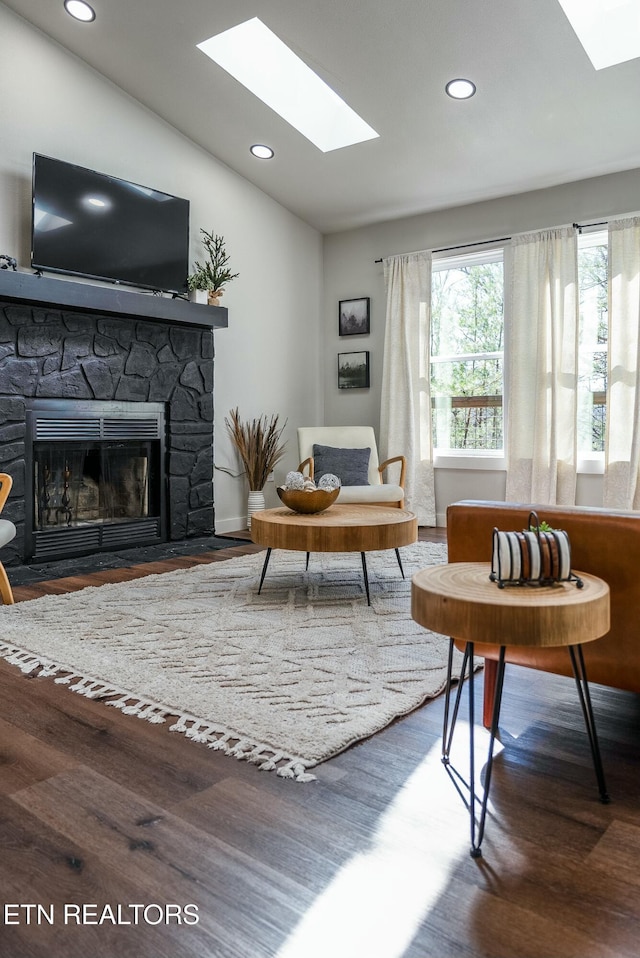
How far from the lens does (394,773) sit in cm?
156

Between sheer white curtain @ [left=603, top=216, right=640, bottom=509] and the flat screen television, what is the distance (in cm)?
302

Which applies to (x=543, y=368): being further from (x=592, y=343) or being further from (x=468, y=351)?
(x=468, y=351)

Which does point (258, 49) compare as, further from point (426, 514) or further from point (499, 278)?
point (426, 514)

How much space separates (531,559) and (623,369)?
380 cm

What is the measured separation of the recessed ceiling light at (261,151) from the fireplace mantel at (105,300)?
1.19 meters

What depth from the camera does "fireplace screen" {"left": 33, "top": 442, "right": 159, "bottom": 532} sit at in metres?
4.14

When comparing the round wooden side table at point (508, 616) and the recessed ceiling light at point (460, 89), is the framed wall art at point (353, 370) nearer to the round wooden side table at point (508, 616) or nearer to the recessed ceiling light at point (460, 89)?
the recessed ceiling light at point (460, 89)

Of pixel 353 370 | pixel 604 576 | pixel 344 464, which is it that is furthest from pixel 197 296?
pixel 604 576

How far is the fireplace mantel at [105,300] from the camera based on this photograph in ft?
12.1

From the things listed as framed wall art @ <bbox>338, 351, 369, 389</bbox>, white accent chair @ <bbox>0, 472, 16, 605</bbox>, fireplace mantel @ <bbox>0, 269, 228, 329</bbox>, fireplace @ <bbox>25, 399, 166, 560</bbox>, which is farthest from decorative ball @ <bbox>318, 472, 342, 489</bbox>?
framed wall art @ <bbox>338, 351, 369, 389</bbox>

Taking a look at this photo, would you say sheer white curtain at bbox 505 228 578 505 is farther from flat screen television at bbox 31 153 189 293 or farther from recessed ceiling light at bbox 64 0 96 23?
recessed ceiling light at bbox 64 0 96 23

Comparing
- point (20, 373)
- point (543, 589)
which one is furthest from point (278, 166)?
point (543, 589)

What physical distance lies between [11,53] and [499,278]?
3.66 m

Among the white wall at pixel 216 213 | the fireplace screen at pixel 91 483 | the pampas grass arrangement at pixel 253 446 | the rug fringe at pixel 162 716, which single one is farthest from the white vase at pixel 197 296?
the rug fringe at pixel 162 716
